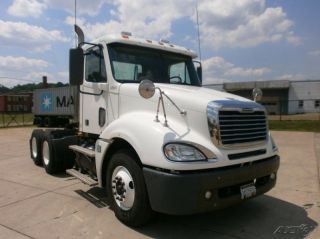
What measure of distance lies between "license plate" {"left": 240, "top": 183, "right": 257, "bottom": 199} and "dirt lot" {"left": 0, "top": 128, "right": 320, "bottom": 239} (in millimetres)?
471

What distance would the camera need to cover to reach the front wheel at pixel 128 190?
460cm

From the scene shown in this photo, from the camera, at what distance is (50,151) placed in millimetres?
8078

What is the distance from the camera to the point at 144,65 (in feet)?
20.1

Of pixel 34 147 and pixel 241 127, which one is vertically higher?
pixel 241 127

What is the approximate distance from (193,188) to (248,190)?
3.12ft

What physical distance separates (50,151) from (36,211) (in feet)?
8.34

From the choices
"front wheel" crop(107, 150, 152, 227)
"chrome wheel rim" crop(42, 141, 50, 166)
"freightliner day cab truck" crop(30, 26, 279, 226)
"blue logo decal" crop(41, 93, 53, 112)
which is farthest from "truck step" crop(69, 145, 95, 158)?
"blue logo decal" crop(41, 93, 53, 112)

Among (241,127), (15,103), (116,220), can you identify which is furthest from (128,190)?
(15,103)

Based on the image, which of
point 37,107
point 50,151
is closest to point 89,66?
point 50,151

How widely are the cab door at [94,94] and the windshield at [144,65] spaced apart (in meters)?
0.27

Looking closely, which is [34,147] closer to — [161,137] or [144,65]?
[144,65]

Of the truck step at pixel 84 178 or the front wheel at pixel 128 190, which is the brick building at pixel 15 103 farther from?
the front wheel at pixel 128 190

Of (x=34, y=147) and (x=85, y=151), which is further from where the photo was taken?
(x=34, y=147)

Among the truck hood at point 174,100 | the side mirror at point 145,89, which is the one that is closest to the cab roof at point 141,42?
the truck hood at point 174,100
